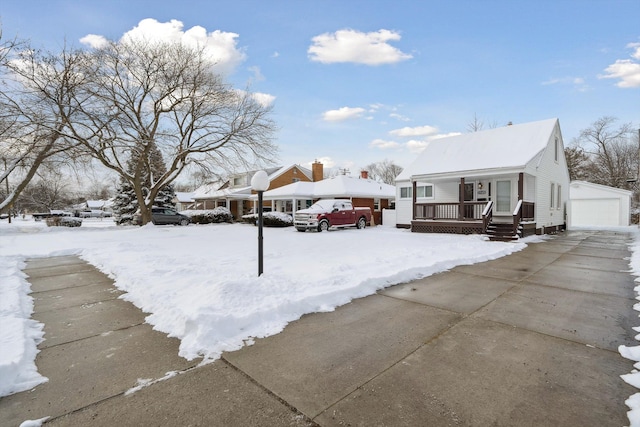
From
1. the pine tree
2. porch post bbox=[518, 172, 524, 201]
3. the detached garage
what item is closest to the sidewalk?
porch post bbox=[518, 172, 524, 201]

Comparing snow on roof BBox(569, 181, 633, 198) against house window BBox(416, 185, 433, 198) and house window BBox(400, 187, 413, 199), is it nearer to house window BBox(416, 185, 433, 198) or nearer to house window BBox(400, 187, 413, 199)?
house window BBox(416, 185, 433, 198)

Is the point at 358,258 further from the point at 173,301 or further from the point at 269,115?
the point at 269,115

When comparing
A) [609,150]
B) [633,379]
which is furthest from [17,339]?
[609,150]

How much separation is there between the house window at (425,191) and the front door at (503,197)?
3744mm

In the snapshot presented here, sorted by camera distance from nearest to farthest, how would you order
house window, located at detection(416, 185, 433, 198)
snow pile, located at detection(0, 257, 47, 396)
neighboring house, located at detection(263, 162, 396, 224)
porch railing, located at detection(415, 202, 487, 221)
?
snow pile, located at detection(0, 257, 47, 396) < porch railing, located at detection(415, 202, 487, 221) < house window, located at detection(416, 185, 433, 198) < neighboring house, located at detection(263, 162, 396, 224)

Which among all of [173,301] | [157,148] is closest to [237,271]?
[173,301]

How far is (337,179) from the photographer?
26.2 m

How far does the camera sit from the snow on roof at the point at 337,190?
24.0m

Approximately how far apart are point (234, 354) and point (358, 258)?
5.20 metres

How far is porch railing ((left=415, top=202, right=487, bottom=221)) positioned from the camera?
15137 mm

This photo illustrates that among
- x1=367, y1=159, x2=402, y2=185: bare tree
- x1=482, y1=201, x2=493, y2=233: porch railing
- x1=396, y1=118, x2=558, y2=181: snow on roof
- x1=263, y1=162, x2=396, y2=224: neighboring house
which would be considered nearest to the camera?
x1=482, y1=201, x2=493, y2=233: porch railing

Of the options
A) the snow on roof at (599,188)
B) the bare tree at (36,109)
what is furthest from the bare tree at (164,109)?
the snow on roof at (599,188)

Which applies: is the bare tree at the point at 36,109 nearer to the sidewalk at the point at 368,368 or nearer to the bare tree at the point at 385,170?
the sidewalk at the point at 368,368

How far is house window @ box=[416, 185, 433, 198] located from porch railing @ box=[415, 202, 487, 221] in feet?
7.92
